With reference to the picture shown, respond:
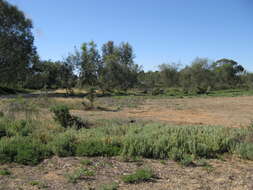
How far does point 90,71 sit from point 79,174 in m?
34.3

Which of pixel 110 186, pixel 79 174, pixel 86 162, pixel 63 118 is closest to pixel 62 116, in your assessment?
pixel 63 118

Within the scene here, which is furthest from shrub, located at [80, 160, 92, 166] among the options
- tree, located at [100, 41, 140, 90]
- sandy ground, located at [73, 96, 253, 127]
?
tree, located at [100, 41, 140, 90]

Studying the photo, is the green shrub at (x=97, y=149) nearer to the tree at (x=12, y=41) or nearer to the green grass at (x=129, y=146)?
the green grass at (x=129, y=146)

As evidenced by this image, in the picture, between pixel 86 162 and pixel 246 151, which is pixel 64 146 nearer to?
pixel 86 162

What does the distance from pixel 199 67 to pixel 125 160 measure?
50.1 metres

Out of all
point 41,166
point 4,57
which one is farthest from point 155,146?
point 4,57

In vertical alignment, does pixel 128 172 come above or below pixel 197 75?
below

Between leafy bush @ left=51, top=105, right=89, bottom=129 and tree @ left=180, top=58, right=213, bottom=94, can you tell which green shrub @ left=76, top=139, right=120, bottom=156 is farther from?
tree @ left=180, top=58, right=213, bottom=94

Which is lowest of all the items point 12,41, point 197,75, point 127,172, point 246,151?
point 127,172

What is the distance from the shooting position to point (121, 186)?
4051 millimetres

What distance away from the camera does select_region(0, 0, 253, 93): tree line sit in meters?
28.2

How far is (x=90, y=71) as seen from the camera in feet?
125

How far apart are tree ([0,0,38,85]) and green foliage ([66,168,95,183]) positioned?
86.5 feet

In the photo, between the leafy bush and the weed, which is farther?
the leafy bush
